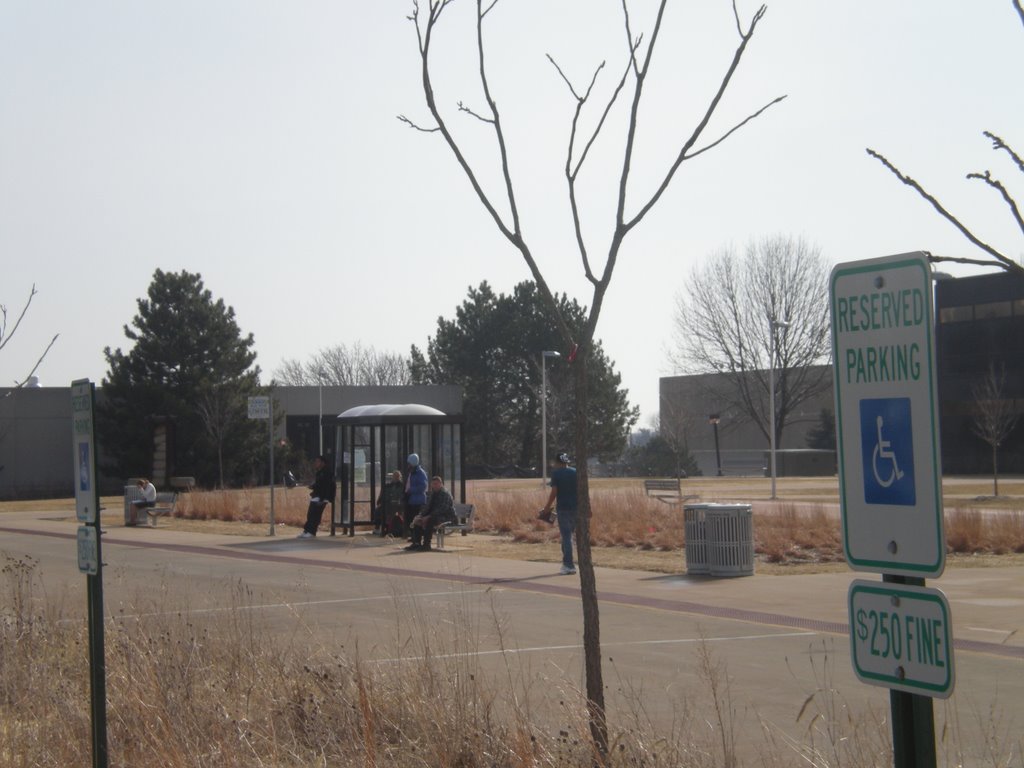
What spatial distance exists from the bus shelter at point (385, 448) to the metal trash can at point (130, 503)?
7.08 metres

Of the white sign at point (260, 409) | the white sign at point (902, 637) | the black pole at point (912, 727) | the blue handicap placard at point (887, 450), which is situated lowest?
the black pole at point (912, 727)

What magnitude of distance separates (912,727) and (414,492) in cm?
1984

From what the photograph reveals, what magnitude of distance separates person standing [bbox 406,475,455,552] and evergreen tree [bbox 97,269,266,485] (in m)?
28.9

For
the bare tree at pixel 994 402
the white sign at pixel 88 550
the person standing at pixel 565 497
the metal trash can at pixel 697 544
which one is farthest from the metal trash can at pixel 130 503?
the bare tree at pixel 994 402

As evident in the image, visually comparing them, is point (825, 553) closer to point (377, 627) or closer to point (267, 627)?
point (377, 627)

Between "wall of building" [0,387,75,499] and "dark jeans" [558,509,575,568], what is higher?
"wall of building" [0,387,75,499]

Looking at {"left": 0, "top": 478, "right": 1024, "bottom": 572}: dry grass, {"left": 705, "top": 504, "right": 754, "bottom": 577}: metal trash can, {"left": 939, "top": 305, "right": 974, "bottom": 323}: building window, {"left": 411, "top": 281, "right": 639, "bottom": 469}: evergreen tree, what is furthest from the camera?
{"left": 411, "top": 281, "right": 639, "bottom": 469}: evergreen tree

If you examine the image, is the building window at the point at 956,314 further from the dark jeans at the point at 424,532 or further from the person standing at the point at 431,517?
the dark jeans at the point at 424,532

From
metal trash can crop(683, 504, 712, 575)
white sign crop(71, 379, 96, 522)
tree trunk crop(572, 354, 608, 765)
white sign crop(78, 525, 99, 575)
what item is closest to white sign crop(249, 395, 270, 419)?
metal trash can crop(683, 504, 712, 575)

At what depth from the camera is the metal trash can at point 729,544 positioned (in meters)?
16.6

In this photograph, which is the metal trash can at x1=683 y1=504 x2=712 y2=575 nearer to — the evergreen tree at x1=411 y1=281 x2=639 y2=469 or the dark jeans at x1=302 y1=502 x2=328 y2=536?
the dark jeans at x1=302 y1=502 x2=328 y2=536

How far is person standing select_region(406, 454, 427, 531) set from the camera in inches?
872

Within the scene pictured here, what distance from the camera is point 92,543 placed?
5.63 metres

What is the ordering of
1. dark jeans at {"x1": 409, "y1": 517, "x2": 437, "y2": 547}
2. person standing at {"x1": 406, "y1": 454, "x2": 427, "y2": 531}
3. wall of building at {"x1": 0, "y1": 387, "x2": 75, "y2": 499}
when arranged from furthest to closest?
wall of building at {"x1": 0, "y1": 387, "x2": 75, "y2": 499}, person standing at {"x1": 406, "y1": 454, "x2": 427, "y2": 531}, dark jeans at {"x1": 409, "y1": 517, "x2": 437, "y2": 547}
